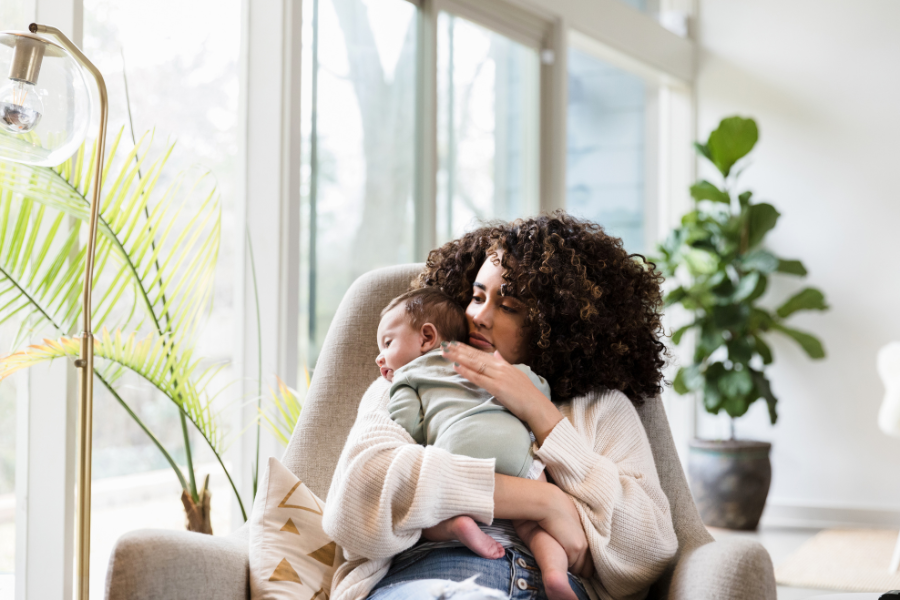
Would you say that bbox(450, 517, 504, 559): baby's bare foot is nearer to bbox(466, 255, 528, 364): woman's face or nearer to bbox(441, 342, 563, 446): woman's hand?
bbox(441, 342, 563, 446): woman's hand

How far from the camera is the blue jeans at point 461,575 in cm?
115

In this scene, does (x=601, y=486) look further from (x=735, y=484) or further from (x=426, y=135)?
(x=735, y=484)

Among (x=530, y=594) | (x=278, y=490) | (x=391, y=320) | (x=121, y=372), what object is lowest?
(x=530, y=594)

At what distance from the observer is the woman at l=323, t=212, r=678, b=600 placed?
115 centimetres

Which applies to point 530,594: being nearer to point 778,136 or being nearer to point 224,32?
point 224,32

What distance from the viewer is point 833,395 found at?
14.2ft

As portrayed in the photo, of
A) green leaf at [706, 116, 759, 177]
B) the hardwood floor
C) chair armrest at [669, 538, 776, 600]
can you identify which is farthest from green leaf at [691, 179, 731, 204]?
chair armrest at [669, 538, 776, 600]

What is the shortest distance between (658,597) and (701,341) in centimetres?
300

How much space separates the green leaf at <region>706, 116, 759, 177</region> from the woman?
288 cm

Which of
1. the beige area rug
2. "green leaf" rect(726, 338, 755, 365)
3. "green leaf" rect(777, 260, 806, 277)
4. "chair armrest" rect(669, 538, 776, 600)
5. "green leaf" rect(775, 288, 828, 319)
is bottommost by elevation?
the beige area rug

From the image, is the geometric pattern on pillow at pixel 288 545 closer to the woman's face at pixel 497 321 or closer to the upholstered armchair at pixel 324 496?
the upholstered armchair at pixel 324 496

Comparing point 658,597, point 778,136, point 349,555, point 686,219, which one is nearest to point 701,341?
point 686,219

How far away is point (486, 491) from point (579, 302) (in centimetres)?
41

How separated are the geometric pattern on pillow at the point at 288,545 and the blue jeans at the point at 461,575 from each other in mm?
120
